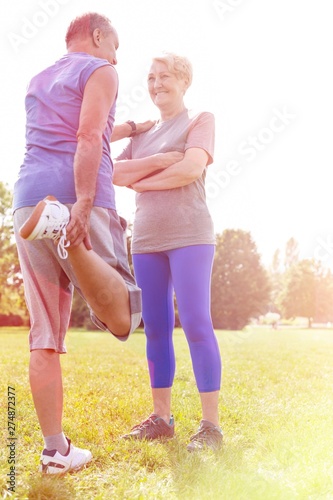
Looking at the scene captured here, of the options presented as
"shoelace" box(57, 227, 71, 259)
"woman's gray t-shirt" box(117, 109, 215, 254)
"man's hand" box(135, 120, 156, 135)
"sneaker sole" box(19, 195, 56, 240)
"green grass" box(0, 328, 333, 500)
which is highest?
"man's hand" box(135, 120, 156, 135)

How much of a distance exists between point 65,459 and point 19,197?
4.38 ft

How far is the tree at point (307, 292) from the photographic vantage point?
56.3 meters

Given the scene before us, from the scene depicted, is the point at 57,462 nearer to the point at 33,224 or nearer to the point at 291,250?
the point at 33,224

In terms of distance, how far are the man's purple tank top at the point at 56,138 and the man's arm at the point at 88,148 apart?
69mm

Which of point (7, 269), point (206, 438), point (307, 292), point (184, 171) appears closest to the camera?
point (206, 438)

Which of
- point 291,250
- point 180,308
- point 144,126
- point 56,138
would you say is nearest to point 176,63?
point 144,126

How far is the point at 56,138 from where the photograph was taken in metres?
2.77

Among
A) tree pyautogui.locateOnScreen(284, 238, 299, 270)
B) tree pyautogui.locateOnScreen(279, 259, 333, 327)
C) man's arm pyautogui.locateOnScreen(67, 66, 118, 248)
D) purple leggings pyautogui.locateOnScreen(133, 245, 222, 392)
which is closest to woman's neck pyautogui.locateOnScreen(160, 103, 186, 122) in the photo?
purple leggings pyautogui.locateOnScreen(133, 245, 222, 392)

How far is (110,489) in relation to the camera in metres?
2.61

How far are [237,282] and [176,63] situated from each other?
41.3 metres

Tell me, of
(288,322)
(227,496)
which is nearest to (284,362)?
(227,496)

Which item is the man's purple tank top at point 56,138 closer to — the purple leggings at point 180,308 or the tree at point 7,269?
the purple leggings at point 180,308

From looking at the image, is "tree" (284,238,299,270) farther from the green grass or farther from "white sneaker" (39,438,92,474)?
"white sneaker" (39,438,92,474)

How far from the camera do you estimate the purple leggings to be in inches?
137
